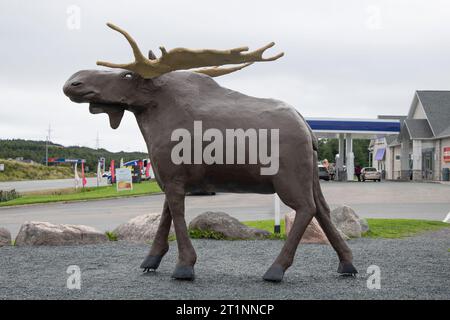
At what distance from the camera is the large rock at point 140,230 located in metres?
8.99

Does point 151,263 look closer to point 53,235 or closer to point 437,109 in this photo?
point 53,235

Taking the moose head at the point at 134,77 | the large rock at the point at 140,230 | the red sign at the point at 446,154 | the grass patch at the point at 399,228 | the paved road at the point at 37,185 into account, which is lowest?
the paved road at the point at 37,185

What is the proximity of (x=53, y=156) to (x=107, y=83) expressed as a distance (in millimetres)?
83636

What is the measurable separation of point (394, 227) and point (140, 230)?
527 cm

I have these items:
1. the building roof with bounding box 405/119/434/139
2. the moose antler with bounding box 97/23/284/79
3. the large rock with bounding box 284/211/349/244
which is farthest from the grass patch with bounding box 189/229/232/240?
the building roof with bounding box 405/119/434/139

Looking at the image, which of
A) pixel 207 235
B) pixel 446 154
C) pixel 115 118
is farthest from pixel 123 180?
pixel 446 154

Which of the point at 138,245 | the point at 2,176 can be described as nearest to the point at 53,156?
the point at 2,176

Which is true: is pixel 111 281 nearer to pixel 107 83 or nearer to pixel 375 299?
pixel 107 83

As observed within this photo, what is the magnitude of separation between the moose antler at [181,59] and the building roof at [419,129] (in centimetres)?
3358

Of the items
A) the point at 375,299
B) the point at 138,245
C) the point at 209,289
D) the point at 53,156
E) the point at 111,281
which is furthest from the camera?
the point at 53,156

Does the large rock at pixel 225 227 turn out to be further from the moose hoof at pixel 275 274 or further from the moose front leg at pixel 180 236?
the moose hoof at pixel 275 274

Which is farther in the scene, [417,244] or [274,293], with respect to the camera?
[417,244]

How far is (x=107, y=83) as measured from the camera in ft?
18.2

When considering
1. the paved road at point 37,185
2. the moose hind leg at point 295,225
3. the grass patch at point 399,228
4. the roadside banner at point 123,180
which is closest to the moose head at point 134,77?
the moose hind leg at point 295,225
